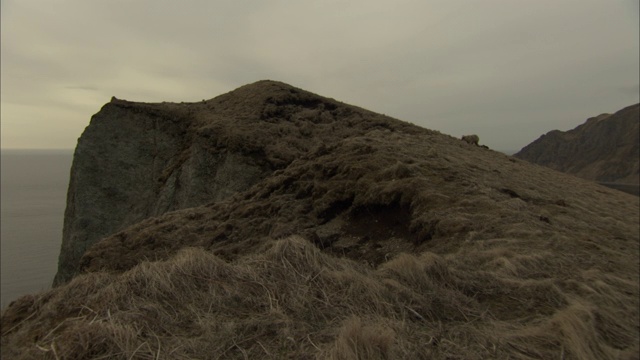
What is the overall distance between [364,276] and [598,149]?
9954 cm

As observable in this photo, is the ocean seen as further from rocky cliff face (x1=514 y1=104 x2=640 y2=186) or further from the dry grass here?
rocky cliff face (x1=514 y1=104 x2=640 y2=186)

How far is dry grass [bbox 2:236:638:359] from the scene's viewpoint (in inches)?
136

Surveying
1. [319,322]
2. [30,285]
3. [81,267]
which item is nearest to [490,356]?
[319,322]

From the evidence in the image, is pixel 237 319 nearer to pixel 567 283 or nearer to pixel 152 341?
pixel 152 341

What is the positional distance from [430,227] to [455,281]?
2.34 meters

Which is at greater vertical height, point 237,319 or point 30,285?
point 237,319

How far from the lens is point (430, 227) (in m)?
7.17

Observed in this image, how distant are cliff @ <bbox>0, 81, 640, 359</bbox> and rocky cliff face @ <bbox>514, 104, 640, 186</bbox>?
8008 cm

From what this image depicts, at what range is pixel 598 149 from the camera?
297ft

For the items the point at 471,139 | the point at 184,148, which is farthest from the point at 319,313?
the point at 184,148

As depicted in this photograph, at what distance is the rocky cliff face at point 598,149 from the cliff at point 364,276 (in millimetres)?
80080

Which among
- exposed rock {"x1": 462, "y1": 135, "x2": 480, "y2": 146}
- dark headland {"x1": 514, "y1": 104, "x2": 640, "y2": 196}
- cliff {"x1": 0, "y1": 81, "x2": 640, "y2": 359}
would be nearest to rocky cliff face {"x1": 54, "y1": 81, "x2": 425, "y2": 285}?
exposed rock {"x1": 462, "y1": 135, "x2": 480, "y2": 146}

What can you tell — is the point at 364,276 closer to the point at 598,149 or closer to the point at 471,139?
the point at 471,139

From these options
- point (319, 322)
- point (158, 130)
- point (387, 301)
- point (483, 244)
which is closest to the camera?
point (319, 322)
